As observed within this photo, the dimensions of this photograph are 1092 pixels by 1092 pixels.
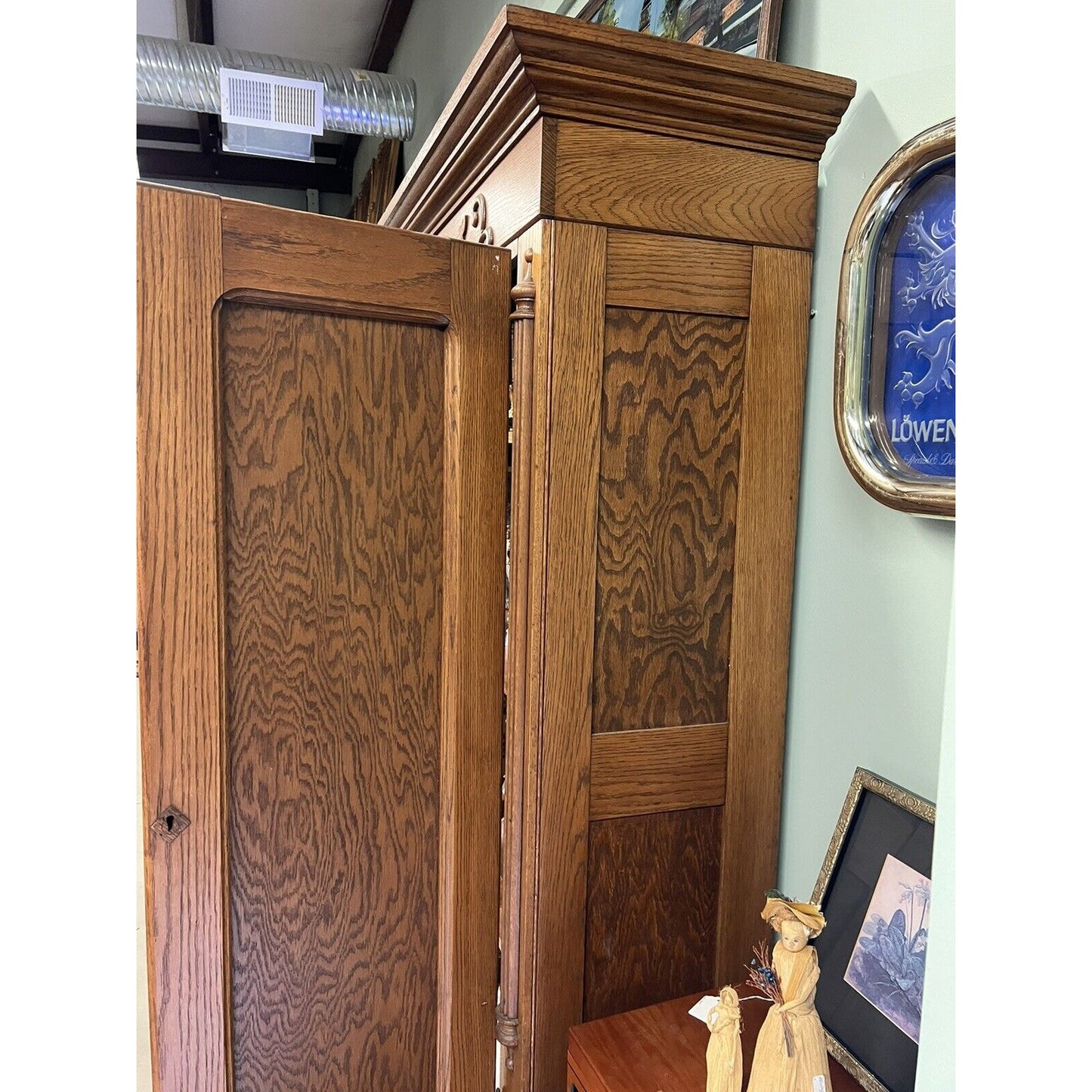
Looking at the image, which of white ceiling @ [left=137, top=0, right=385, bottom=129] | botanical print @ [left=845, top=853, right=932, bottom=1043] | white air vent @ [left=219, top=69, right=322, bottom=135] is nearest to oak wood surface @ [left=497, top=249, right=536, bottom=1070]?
botanical print @ [left=845, top=853, right=932, bottom=1043]

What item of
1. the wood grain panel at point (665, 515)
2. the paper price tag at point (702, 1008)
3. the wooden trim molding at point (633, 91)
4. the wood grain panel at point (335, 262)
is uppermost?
the wooden trim molding at point (633, 91)

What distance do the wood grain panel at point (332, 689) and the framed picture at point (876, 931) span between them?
1.50 feet

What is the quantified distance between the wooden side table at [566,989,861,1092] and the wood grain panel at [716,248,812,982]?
14 centimetres

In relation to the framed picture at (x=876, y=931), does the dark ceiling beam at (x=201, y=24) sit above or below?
above

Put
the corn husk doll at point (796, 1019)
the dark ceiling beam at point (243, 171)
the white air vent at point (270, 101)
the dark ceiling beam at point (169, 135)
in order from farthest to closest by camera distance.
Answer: the dark ceiling beam at point (243, 171) → the dark ceiling beam at point (169, 135) → the white air vent at point (270, 101) → the corn husk doll at point (796, 1019)

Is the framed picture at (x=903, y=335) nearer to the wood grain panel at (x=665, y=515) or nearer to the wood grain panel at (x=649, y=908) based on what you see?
the wood grain panel at (x=665, y=515)

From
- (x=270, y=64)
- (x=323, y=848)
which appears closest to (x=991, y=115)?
(x=323, y=848)

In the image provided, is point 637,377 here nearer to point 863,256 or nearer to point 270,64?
point 863,256

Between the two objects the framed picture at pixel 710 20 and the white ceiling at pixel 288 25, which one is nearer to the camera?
the framed picture at pixel 710 20

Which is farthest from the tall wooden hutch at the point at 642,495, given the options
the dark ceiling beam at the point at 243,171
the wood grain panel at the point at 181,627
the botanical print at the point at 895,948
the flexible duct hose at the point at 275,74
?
the dark ceiling beam at the point at 243,171

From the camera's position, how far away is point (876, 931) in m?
0.86

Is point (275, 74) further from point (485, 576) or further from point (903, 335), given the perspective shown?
point (903, 335)

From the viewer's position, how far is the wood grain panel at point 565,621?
91cm
